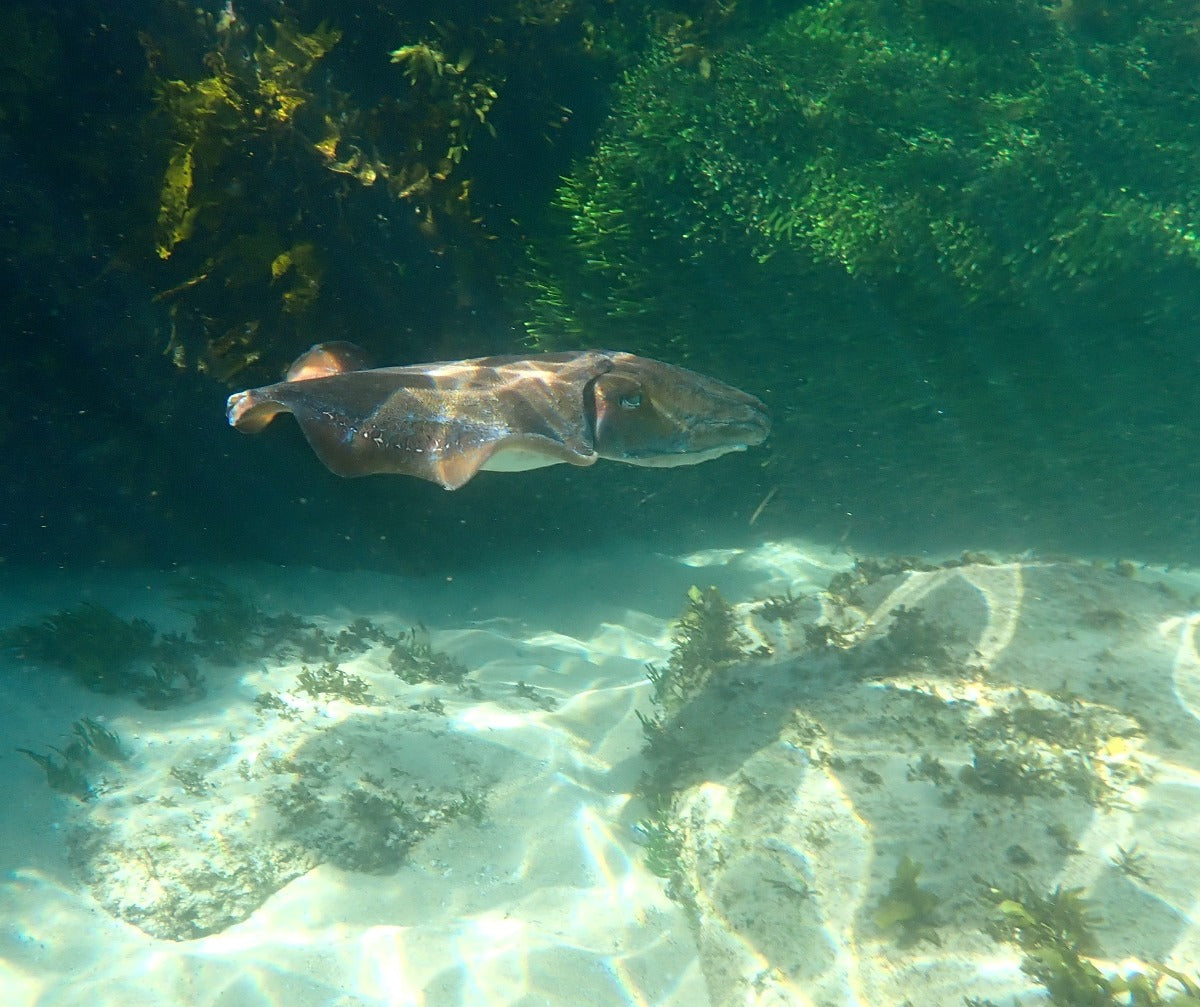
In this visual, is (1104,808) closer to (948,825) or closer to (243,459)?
(948,825)

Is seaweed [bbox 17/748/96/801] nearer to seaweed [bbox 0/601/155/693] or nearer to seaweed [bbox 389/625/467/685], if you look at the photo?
seaweed [bbox 0/601/155/693]

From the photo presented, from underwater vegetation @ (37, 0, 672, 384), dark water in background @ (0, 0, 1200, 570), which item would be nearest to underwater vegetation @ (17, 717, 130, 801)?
dark water in background @ (0, 0, 1200, 570)

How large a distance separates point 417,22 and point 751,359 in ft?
14.1

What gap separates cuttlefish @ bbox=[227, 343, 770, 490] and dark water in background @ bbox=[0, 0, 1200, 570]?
2058 millimetres

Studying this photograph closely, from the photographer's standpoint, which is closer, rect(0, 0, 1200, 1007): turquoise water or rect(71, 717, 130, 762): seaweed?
rect(0, 0, 1200, 1007): turquoise water

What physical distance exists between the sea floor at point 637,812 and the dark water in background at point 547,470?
1.58 m

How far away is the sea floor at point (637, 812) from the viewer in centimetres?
366

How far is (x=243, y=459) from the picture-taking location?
683cm

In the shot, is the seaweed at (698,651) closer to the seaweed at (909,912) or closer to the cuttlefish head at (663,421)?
the seaweed at (909,912)

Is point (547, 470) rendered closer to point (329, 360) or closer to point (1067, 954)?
point (329, 360)

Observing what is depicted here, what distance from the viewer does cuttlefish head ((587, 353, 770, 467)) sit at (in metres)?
3.93

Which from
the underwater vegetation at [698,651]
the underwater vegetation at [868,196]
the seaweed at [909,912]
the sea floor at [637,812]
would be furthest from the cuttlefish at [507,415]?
the seaweed at [909,912]

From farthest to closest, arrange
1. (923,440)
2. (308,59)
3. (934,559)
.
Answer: (934,559) → (923,440) → (308,59)

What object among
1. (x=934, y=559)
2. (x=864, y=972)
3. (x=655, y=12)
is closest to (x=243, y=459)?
(x=655, y=12)
